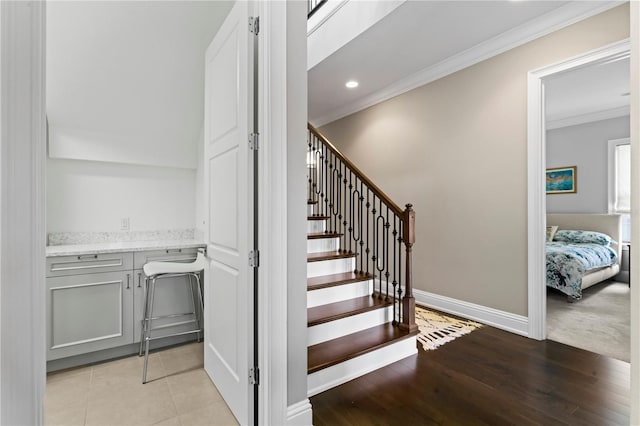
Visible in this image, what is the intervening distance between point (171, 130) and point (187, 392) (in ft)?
7.51

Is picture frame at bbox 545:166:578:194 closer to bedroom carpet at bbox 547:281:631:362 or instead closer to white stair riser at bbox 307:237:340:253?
bedroom carpet at bbox 547:281:631:362

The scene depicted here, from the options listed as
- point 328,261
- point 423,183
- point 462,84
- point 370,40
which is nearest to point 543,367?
point 328,261

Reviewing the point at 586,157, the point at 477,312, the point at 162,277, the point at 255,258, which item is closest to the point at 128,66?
the point at 162,277

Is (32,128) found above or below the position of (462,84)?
below

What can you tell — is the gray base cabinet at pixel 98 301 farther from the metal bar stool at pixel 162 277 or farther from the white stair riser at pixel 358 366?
the white stair riser at pixel 358 366

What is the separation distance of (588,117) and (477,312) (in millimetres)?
4526

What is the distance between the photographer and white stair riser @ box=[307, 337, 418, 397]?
83.6 inches

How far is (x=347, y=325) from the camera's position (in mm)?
2596

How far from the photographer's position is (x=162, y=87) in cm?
283

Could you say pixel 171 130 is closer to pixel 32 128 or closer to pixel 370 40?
pixel 370 40

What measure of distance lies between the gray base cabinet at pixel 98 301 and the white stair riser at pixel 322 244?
137 centimetres

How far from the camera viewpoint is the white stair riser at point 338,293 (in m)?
2.75

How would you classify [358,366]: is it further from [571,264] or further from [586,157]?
[586,157]

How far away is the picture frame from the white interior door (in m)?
5.91
